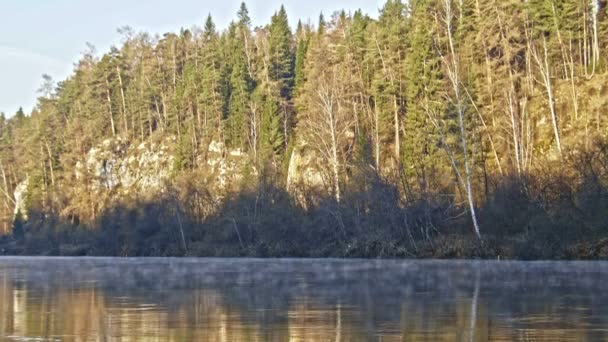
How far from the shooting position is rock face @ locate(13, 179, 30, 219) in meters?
127

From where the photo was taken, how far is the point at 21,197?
132750mm

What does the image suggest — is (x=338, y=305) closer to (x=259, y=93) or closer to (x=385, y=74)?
(x=385, y=74)

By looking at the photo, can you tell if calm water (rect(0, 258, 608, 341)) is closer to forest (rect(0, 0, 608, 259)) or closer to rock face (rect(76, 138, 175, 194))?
forest (rect(0, 0, 608, 259))

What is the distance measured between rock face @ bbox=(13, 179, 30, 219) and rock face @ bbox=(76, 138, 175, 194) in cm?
1283

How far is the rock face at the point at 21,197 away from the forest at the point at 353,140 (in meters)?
0.93

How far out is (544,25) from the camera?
6994 cm

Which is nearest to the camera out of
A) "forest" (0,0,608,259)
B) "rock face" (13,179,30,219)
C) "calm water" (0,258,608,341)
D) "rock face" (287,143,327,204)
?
"calm water" (0,258,608,341)

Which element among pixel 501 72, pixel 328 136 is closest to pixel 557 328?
pixel 501 72

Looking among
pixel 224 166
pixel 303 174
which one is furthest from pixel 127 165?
pixel 303 174

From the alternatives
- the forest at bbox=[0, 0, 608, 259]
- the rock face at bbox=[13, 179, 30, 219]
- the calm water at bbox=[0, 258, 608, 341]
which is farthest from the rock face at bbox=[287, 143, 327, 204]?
the rock face at bbox=[13, 179, 30, 219]

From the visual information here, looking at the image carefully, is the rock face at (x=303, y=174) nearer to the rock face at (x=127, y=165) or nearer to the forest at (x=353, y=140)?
the forest at (x=353, y=140)

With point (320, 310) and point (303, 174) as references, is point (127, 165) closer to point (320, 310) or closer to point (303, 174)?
point (303, 174)

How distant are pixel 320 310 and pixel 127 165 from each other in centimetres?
10055

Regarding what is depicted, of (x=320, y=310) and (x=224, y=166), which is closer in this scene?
(x=320, y=310)
